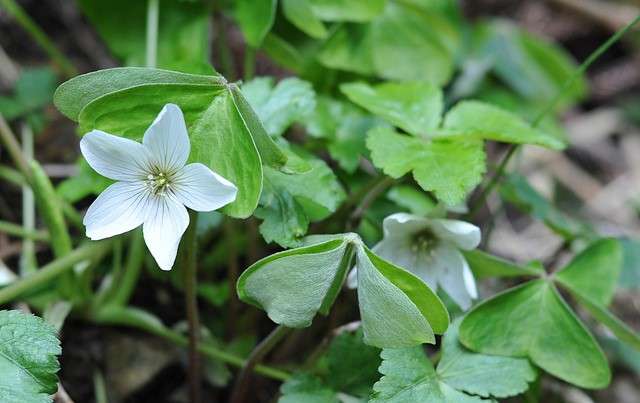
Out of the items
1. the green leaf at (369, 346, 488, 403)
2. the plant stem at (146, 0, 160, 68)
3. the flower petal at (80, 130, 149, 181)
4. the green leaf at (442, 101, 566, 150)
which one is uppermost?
the plant stem at (146, 0, 160, 68)

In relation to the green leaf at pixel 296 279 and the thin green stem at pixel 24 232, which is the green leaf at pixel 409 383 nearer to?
the green leaf at pixel 296 279

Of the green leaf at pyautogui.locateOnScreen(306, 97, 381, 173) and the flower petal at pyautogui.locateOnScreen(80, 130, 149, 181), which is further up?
the flower petal at pyautogui.locateOnScreen(80, 130, 149, 181)

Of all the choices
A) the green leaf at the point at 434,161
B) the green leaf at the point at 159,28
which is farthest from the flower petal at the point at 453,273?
the green leaf at the point at 159,28

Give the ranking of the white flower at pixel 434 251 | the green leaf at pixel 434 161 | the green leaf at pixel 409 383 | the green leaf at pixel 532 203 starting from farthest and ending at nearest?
1. the green leaf at pixel 532 203
2. the white flower at pixel 434 251
3. the green leaf at pixel 434 161
4. the green leaf at pixel 409 383

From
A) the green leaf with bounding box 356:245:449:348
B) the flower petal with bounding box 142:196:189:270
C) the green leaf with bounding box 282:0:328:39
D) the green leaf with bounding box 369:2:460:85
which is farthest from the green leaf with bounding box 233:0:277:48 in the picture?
the green leaf with bounding box 356:245:449:348

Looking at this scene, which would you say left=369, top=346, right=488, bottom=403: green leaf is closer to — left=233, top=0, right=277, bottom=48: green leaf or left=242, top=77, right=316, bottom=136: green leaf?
left=242, top=77, right=316, bottom=136: green leaf

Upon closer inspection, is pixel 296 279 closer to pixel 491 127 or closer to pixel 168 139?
pixel 168 139

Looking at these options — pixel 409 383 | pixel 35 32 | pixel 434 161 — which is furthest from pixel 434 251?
pixel 35 32

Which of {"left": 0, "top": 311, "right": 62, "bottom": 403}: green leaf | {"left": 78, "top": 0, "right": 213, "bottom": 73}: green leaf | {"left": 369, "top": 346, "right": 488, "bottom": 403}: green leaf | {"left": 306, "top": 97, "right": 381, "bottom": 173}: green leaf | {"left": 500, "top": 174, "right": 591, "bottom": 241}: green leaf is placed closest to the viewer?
{"left": 0, "top": 311, "right": 62, "bottom": 403}: green leaf

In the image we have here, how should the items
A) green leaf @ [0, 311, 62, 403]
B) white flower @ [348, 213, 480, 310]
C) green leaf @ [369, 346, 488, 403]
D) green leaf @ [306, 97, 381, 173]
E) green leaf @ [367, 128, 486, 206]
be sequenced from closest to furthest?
green leaf @ [0, 311, 62, 403], green leaf @ [369, 346, 488, 403], green leaf @ [367, 128, 486, 206], white flower @ [348, 213, 480, 310], green leaf @ [306, 97, 381, 173]
